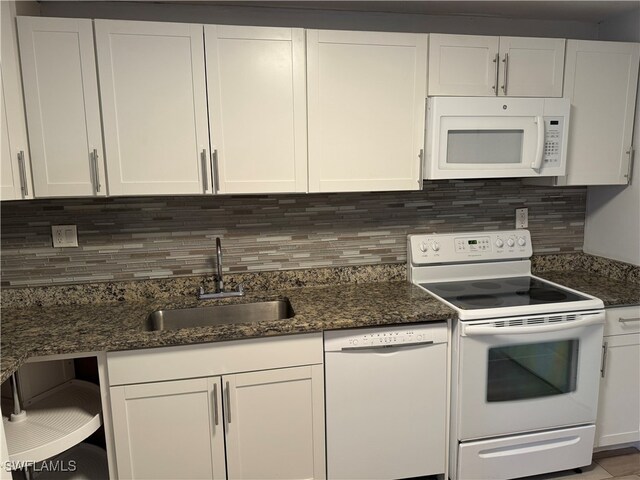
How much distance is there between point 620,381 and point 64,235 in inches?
109

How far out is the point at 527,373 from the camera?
1904 millimetres

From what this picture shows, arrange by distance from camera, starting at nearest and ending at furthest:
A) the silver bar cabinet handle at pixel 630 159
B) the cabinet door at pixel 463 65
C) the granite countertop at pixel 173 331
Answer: the granite countertop at pixel 173 331, the cabinet door at pixel 463 65, the silver bar cabinet handle at pixel 630 159

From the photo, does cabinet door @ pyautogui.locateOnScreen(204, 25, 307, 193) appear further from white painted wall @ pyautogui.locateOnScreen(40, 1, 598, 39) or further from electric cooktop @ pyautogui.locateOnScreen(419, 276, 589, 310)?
electric cooktop @ pyautogui.locateOnScreen(419, 276, 589, 310)

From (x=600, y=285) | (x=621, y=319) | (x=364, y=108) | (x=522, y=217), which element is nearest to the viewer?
(x=364, y=108)

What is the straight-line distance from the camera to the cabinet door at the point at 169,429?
1646mm

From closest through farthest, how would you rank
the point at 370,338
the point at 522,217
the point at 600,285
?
the point at 370,338 < the point at 600,285 < the point at 522,217

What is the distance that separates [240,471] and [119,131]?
58.5 inches

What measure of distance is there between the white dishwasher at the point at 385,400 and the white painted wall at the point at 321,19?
58.6 inches

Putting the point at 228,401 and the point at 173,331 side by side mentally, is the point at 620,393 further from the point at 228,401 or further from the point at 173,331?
the point at 173,331

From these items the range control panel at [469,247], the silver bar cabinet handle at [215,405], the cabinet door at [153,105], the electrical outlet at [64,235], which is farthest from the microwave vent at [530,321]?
the electrical outlet at [64,235]

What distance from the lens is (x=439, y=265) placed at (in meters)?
2.29

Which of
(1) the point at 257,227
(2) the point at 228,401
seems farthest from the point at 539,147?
(2) the point at 228,401

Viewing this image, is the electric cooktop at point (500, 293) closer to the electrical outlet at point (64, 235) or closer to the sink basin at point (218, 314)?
the sink basin at point (218, 314)

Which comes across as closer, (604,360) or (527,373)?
(527,373)
